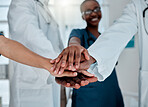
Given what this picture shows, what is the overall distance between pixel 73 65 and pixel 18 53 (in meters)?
0.28

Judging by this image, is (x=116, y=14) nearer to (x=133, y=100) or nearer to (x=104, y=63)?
(x=133, y=100)

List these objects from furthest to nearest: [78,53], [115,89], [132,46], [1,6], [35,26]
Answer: [132,46]
[1,6]
[115,89]
[35,26]
[78,53]

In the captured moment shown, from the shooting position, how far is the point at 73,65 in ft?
2.25

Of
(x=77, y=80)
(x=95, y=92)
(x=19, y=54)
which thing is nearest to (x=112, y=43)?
(x=77, y=80)

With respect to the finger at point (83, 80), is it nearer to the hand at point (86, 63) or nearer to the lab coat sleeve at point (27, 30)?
the hand at point (86, 63)

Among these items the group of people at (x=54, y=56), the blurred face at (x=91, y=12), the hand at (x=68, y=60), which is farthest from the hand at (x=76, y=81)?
the blurred face at (x=91, y=12)

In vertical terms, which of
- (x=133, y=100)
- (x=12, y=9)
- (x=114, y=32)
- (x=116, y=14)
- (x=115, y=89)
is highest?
(x=116, y=14)

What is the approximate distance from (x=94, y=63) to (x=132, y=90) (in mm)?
2270

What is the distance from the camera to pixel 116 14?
2.63 meters

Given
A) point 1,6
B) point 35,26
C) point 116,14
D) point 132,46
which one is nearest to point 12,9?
point 35,26

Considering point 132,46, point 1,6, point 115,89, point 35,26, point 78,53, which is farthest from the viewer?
point 132,46

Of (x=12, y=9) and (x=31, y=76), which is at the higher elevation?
(x=12, y=9)

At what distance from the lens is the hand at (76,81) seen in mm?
742

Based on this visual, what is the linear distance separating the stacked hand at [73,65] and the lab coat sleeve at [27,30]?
172mm
